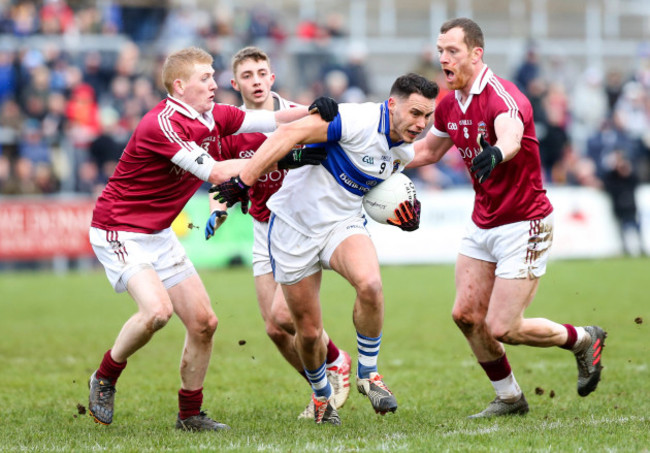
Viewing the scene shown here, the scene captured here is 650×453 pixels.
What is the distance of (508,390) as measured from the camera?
7105mm

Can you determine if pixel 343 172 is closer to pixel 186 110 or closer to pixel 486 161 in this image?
pixel 486 161

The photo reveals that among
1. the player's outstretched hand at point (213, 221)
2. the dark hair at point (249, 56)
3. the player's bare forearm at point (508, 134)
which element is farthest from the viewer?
the dark hair at point (249, 56)

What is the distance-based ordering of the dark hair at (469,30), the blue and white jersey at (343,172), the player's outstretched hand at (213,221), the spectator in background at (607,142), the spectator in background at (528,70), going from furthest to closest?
the spectator in background at (528,70) → the spectator in background at (607,142) → the dark hair at (469,30) → the player's outstretched hand at (213,221) → the blue and white jersey at (343,172)

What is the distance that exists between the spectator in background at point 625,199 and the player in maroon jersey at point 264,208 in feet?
42.3

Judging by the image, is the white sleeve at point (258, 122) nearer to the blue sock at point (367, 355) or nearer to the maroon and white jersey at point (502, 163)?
the maroon and white jersey at point (502, 163)

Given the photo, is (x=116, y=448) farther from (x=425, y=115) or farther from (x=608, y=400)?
(x=608, y=400)

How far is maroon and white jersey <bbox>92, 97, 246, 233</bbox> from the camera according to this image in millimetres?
6621

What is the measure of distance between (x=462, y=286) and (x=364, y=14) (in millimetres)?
18350

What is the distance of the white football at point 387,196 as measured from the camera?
6652 mm

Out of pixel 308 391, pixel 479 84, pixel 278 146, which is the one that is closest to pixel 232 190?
pixel 278 146

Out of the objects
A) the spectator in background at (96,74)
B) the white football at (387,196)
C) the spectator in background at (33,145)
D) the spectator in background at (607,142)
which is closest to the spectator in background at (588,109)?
the spectator in background at (607,142)

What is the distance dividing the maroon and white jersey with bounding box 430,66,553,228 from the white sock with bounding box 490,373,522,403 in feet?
3.73

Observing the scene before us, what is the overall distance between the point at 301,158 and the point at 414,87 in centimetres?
86

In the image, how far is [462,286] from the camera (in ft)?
23.2
